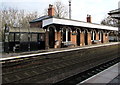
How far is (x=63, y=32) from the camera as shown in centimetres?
1881

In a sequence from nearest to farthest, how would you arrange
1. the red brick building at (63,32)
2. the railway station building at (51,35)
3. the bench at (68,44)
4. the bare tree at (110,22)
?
the railway station building at (51,35)
the red brick building at (63,32)
the bench at (68,44)
the bare tree at (110,22)

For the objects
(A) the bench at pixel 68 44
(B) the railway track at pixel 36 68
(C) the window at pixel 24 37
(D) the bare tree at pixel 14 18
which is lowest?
(B) the railway track at pixel 36 68

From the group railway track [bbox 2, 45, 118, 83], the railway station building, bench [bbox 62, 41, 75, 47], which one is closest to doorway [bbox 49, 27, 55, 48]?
the railway station building

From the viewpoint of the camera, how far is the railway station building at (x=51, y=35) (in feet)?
45.1

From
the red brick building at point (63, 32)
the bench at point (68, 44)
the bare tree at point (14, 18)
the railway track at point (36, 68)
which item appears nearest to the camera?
the railway track at point (36, 68)

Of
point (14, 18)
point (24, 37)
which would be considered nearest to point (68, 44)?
point (24, 37)

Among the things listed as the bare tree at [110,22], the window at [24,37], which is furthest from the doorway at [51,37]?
the bare tree at [110,22]

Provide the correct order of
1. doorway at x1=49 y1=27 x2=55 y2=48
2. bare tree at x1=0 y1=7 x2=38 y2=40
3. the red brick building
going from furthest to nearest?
bare tree at x1=0 y1=7 x2=38 y2=40 → doorway at x1=49 y1=27 x2=55 y2=48 → the red brick building

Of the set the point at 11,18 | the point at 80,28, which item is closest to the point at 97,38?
the point at 80,28

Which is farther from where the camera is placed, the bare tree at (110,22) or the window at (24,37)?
the bare tree at (110,22)

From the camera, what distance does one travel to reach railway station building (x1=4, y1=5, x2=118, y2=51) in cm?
1374

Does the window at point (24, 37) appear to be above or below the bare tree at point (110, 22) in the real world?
below

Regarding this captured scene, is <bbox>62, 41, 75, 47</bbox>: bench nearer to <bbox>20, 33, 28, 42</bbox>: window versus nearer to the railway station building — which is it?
the railway station building

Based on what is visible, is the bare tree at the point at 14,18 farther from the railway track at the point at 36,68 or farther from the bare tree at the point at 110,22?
the bare tree at the point at 110,22
